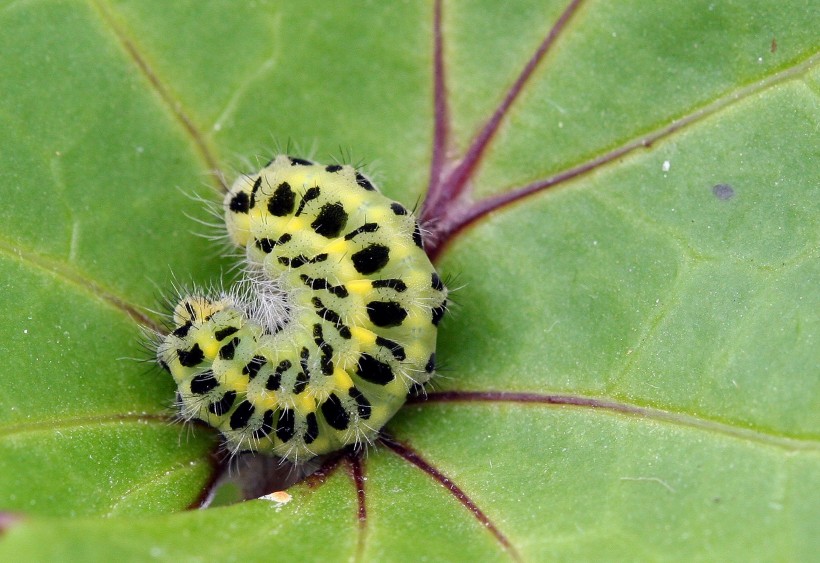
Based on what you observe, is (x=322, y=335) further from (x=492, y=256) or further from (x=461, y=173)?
(x=461, y=173)

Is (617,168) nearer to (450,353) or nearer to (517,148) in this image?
(517,148)

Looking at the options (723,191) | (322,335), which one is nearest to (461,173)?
(322,335)

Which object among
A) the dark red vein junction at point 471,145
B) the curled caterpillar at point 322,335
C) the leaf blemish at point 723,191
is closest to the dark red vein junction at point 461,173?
the dark red vein junction at point 471,145

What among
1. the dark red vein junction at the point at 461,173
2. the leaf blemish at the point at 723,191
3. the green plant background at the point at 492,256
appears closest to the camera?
the green plant background at the point at 492,256

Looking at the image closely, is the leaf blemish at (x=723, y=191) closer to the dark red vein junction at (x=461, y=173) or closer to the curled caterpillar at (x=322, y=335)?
the dark red vein junction at (x=461, y=173)

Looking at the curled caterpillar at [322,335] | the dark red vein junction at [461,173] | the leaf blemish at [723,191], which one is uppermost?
the leaf blemish at [723,191]

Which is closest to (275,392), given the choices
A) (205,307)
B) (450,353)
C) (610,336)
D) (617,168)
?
(205,307)

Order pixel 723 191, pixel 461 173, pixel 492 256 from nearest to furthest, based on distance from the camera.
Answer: pixel 723 191, pixel 492 256, pixel 461 173
